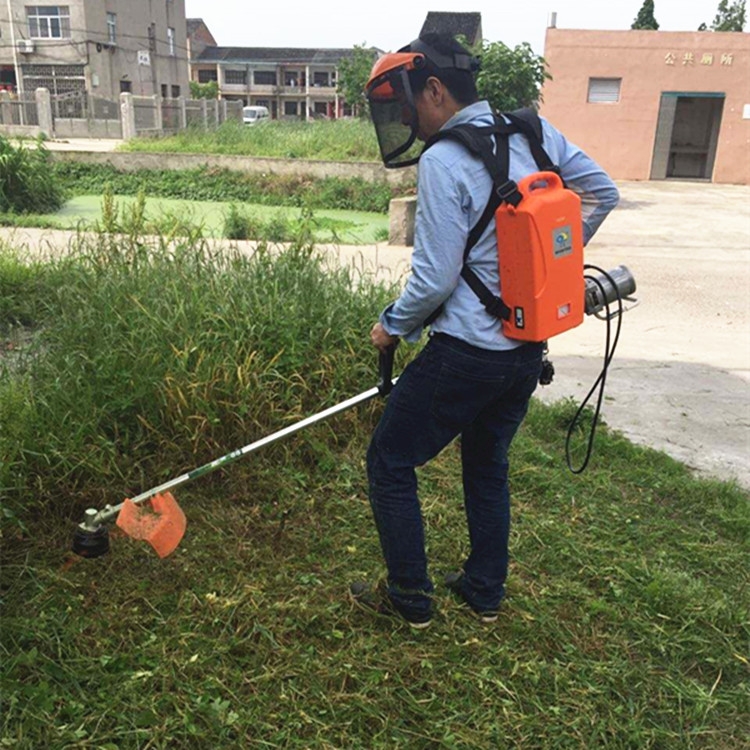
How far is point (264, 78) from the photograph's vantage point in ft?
201

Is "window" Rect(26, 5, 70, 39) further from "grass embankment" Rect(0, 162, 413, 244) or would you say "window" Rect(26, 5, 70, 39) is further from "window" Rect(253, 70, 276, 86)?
"grass embankment" Rect(0, 162, 413, 244)

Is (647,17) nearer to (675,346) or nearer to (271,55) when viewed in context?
(675,346)

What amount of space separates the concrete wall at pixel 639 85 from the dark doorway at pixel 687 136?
0.24 metres

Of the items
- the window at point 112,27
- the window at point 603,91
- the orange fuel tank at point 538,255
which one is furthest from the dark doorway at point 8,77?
the orange fuel tank at point 538,255

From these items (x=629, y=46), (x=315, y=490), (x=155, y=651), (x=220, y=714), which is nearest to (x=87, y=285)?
(x=315, y=490)

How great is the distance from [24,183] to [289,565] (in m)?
10.1

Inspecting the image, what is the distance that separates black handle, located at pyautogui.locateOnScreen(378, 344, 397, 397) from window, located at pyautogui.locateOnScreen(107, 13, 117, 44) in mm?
42083

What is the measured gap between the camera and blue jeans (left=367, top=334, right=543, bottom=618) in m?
2.13

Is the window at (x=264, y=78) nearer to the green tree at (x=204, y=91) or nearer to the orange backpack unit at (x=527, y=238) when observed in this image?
the green tree at (x=204, y=91)

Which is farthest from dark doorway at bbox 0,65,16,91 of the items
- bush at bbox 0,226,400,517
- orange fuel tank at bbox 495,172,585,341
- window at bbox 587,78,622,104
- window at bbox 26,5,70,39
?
orange fuel tank at bbox 495,172,585,341

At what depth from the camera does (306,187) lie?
13789mm

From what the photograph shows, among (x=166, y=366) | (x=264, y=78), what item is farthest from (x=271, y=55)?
(x=166, y=366)

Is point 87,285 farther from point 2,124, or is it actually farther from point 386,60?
point 2,124

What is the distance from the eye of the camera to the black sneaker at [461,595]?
8.20ft
